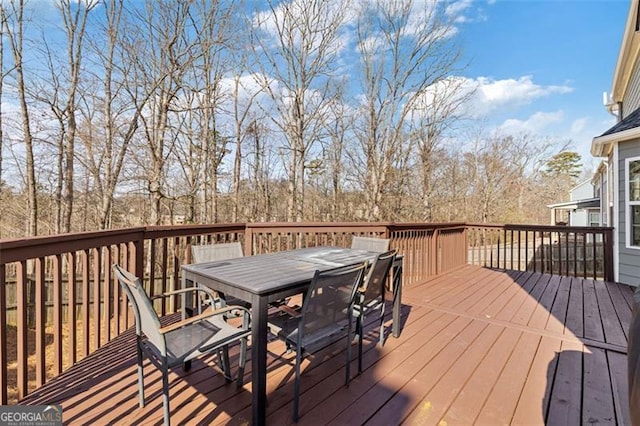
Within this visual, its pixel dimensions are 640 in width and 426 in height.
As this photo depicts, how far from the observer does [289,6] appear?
8289 millimetres

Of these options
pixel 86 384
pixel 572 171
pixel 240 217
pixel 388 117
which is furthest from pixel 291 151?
pixel 572 171

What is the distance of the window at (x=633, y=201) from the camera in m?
4.83

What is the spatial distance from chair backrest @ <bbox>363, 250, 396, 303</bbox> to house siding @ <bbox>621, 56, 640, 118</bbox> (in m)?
7.43

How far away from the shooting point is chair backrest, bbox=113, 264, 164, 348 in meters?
1.56

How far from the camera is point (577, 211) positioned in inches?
667

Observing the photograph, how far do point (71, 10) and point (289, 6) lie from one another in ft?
16.4

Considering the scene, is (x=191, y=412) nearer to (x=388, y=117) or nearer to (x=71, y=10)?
(x=71, y=10)

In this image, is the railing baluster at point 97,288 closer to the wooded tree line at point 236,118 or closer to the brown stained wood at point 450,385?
the brown stained wood at point 450,385

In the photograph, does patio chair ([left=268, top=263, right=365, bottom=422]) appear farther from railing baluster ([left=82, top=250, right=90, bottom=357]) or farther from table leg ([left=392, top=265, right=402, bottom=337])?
railing baluster ([left=82, top=250, right=90, bottom=357])

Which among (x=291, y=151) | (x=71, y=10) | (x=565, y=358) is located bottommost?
(x=565, y=358)

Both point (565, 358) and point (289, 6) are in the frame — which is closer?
point (565, 358)

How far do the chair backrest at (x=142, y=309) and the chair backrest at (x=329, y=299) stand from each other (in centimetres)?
79

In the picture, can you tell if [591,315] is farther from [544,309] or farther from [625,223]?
[625,223]

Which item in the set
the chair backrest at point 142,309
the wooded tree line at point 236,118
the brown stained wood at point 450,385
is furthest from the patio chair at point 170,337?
the wooded tree line at point 236,118
